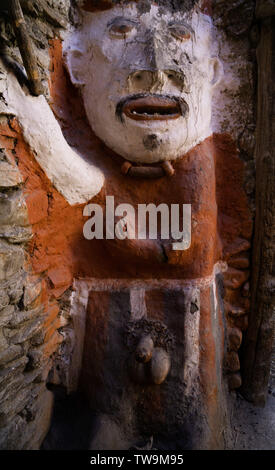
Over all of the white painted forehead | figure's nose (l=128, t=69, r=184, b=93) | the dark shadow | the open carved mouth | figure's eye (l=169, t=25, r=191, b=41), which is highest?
the white painted forehead

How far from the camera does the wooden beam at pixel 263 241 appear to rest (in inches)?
63.4

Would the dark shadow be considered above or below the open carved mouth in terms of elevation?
below

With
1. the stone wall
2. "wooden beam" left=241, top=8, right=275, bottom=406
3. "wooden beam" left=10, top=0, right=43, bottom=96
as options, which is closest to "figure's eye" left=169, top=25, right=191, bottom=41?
"wooden beam" left=241, top=8, right=275, bottom=406

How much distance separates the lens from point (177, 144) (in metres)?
1.51

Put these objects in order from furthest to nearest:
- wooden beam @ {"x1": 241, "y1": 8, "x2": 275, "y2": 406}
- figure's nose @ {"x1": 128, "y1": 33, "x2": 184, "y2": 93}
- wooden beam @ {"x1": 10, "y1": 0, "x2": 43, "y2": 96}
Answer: wooden beam @ {"x1": 241, "y1": 8, "x2": 275, "y2": 406}
figure's nose @ {"x1": 128, "y1": 33, "x2": 184, "y2": 93}
wooden beam @ {"x1": 10, "y1": 0, "x2": 43, "y2": 96}

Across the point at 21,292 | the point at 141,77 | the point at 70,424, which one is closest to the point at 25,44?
the point at 141,77

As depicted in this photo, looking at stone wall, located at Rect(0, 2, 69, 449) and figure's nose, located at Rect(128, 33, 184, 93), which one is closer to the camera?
stone wall, located at Rect(0, 2, 69, 449)

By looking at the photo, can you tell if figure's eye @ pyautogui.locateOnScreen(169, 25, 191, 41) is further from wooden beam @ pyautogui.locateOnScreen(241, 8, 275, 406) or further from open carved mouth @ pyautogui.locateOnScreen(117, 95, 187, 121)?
wooden beam @ pyautogui.locateOnScreen(241, 8, 275, 406)

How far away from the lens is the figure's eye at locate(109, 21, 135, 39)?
1467mm

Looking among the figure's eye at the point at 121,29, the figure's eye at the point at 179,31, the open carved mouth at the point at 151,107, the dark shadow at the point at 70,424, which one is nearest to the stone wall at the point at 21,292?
the dark shadow at the point at 70,424

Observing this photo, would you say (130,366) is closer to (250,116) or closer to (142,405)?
(142,405)

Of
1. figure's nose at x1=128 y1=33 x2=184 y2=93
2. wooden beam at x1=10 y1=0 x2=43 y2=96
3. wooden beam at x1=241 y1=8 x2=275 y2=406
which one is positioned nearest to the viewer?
wooden beam at x1=10 y1=0 x2=43 y2=96

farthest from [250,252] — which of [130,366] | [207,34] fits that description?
[207,34]

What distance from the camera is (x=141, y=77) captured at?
1.44 m
